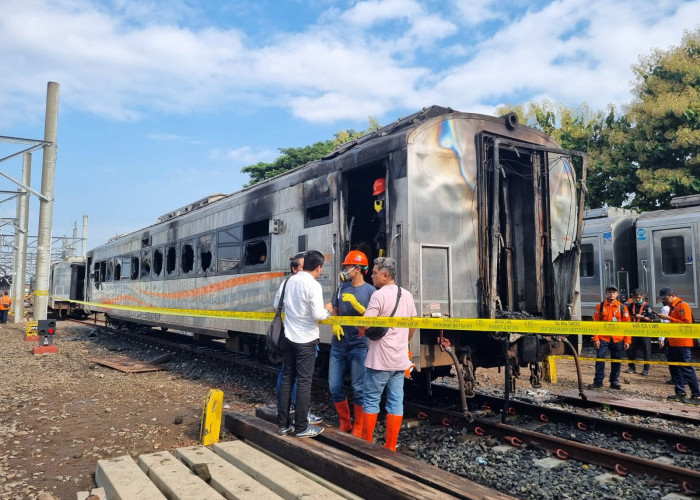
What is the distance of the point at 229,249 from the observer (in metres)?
9.39

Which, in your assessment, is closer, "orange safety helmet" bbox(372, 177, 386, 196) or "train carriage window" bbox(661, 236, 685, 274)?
"orange safety helmet" bbox(372, 177, 386, 196)

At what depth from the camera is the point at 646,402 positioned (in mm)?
6863

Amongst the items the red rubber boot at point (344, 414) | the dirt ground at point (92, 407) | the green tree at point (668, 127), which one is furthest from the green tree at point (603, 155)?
the red rubber boot at point (344, 414)

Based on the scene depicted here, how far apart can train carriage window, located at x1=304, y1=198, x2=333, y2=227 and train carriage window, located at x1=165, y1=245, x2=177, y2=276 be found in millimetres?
5734

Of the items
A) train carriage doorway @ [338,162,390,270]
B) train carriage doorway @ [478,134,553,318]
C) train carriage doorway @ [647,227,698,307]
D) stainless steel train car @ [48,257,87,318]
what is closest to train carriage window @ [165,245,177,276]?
train carriage doorway @ [338,162,390,270]

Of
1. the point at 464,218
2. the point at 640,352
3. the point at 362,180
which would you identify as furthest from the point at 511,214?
the point at 640,352

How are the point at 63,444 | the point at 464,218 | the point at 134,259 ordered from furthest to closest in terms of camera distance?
the point at 134,259, the point at 464,218, the point at 63,444

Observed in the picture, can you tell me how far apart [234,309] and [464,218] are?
4.58m

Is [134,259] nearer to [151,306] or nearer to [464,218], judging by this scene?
[151,306]

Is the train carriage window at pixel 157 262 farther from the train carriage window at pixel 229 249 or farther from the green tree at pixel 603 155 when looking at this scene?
the green tree at pixel 603 155

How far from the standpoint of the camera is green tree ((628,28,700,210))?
56.6 feet

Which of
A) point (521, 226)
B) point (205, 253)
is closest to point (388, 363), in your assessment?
point (521, 226)

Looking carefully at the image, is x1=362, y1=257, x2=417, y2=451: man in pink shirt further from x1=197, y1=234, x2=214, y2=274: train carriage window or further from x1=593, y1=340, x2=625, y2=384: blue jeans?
x1=197, y1=234, x2=214, y2=274: train carriage window

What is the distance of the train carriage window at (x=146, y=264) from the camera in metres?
13.4
